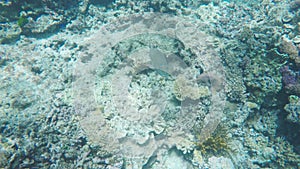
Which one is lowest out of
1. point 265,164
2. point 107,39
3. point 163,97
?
point 265,164

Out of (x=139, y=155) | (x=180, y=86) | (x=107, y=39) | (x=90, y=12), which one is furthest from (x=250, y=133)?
(x=90, y=12)

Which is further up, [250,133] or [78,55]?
[78,55]

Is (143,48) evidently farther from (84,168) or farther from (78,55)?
(84,168)

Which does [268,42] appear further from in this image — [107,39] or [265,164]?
[107,39]

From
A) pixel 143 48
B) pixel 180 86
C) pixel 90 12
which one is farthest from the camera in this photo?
pixel 90 12

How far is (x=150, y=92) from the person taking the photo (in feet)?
16.4

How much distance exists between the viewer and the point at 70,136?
14.3 ft

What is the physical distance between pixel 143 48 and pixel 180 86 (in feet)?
4.74

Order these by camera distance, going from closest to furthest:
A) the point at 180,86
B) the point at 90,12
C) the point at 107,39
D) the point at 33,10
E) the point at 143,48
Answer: the point at 180,86, the point at 143,48, the point at 107,39, the point at 33,10, the point at 90,12

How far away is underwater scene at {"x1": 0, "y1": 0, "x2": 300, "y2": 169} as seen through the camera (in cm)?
433

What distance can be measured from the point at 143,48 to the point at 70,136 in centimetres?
281

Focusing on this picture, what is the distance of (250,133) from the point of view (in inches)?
208

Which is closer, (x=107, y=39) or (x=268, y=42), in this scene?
(x=268, y=42)

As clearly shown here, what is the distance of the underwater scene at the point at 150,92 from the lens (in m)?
4.33
